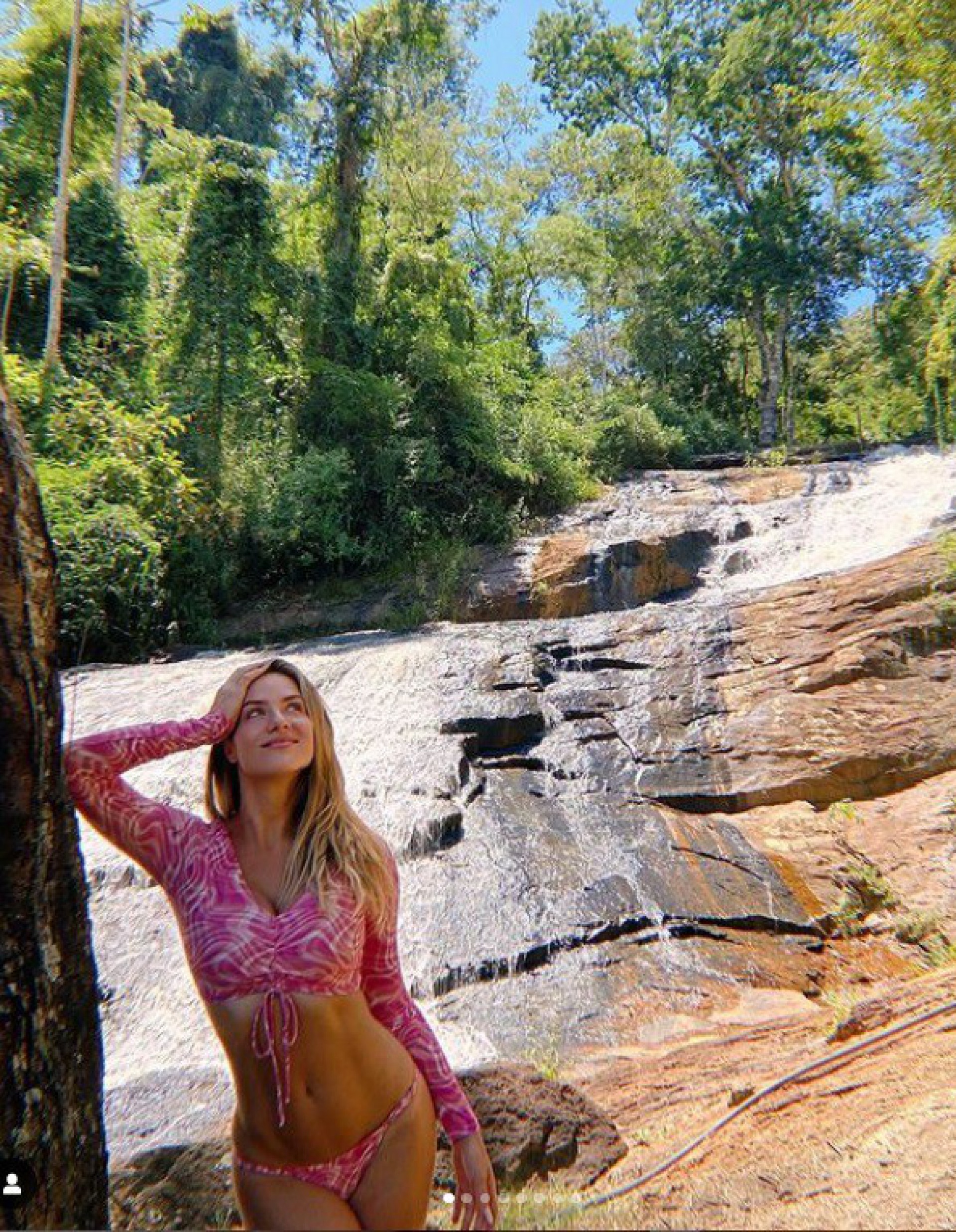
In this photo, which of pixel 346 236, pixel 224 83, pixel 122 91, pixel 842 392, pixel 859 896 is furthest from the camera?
pixel 224 83

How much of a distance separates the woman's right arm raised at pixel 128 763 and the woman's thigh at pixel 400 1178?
0.65 m

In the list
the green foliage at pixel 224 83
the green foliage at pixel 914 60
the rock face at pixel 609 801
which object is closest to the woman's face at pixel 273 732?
the rock face at pixel 609 801

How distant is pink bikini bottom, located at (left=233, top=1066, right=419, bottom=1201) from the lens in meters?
1.93

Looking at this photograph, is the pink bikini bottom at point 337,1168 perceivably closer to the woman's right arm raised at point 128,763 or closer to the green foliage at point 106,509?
the woman's right arm raised at point 128,763

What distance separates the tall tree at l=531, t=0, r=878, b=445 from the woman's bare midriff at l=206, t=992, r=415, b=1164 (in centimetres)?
2364

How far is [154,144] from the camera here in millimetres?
19031

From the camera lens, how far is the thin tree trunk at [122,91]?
1862 centimetres

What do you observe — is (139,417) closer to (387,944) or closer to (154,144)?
(154,144)

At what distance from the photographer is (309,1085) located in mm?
1940

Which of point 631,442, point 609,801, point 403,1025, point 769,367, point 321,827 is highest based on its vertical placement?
point 769,367

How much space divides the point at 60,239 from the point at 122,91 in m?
4.68

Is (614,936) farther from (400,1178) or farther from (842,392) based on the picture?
(842,392)

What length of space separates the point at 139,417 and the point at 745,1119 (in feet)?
43.2

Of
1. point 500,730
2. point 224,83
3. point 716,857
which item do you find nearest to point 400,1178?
point 716,857
